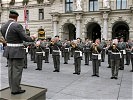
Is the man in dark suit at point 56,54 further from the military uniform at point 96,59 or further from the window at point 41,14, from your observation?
the window at point 41,14

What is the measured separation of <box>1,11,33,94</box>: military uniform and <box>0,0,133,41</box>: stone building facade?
2382 cm

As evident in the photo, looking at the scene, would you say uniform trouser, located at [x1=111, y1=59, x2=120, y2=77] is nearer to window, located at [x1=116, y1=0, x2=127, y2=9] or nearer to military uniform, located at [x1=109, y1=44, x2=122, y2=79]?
military uniform, located at [x1=109, y1=44, x2=122, y2=79]

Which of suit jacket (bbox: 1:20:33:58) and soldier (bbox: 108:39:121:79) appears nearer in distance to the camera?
suit jacket (bbox: 1:20:33:58)

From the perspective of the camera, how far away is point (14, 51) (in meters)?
5.97

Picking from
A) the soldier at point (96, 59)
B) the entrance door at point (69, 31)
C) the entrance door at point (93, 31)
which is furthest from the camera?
the entrance door at point (93, 31)

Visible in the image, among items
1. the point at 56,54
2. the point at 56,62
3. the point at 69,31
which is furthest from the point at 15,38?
the point at 69,31

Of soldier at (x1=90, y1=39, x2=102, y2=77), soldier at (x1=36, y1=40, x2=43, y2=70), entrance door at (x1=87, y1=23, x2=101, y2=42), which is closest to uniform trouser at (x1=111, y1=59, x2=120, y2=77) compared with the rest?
soldier at (x1=90, y1=39, x2=102, y2=77)

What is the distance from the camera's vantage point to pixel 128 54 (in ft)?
56.9

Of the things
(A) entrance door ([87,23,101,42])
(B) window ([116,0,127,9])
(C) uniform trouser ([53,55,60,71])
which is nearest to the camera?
(C) uniform trouser ([53,55,60,71])

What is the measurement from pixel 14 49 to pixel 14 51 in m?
0.06

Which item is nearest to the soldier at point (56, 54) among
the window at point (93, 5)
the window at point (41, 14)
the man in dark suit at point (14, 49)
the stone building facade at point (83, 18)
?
the man in dark suit at point (14, 49)

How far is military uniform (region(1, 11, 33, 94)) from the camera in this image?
19.3 ft

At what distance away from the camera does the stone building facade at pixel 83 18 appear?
29.0 metres

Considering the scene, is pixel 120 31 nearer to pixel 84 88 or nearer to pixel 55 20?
pixel 55 20
